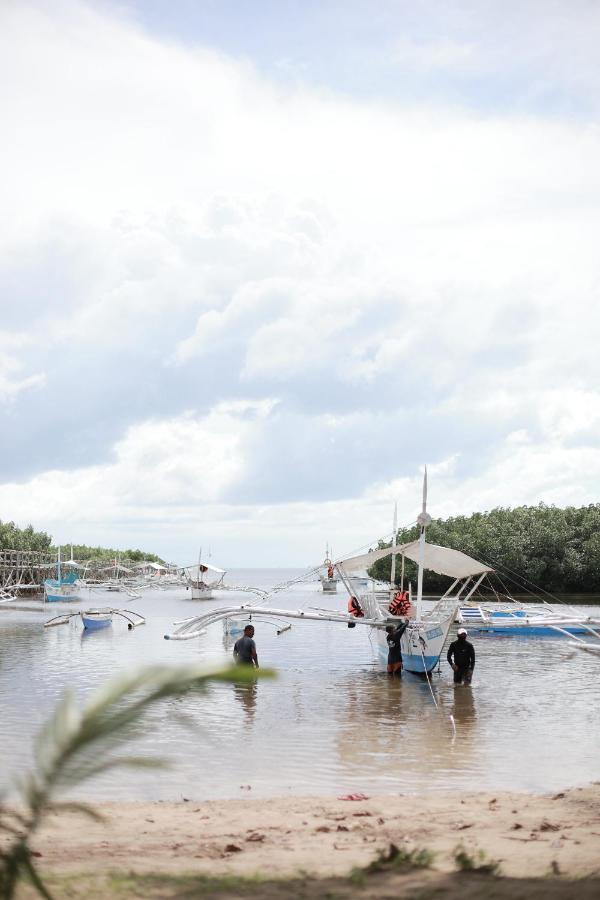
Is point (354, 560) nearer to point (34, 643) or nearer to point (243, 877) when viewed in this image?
point (34, 643)

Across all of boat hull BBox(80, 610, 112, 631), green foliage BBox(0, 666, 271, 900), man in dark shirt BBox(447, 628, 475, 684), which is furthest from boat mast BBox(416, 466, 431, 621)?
boat hull BBox(80, 610, 112, 631)

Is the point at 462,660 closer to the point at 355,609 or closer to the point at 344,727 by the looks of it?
the point at 355,609

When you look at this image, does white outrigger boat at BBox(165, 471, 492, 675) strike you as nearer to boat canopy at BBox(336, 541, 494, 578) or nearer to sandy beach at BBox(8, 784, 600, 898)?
boat canopy at BBox(336, 541, 494, 578)

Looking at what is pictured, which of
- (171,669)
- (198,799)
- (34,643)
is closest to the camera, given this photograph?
(171,669)

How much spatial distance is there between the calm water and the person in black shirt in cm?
51

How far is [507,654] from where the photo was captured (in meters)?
32.4

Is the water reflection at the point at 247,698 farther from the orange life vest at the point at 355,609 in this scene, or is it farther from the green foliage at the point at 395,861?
the green foliage at the point at 395,861

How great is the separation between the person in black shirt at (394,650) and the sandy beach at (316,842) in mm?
12730

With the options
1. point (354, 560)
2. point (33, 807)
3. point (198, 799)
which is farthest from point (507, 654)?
point (33, 807)

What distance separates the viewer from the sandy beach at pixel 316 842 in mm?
6855

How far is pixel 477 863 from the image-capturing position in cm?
734

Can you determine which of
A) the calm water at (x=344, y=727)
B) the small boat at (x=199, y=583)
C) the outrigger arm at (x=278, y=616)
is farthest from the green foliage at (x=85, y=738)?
the small boat at (x=199, y=583)

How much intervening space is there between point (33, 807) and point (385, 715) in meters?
14.1

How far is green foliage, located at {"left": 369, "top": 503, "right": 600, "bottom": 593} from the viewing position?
3140 inches
